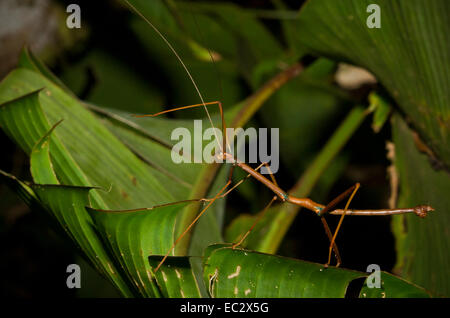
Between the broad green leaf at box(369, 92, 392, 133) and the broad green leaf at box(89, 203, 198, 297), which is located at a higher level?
the broad green leaf at box(369, 92, 392, 133)

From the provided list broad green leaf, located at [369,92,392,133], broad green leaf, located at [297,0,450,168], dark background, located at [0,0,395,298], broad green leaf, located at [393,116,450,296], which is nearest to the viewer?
broad green leaf, located at [297,0,450,168]

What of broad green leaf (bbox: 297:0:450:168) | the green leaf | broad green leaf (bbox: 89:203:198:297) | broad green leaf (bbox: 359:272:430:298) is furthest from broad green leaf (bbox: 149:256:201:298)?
broad green leaf (bbox: 297:0:450:168)

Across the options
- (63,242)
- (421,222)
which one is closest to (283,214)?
(421,222)

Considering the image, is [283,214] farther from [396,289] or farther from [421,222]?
[396,289]

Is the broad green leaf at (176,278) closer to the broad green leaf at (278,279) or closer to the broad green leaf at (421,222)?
the broad green leaf at (278,279)

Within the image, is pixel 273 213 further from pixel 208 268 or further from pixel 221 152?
pixel 208 268

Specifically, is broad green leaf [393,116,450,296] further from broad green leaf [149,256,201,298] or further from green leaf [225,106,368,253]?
broad green leaf [149,256,201,298]
